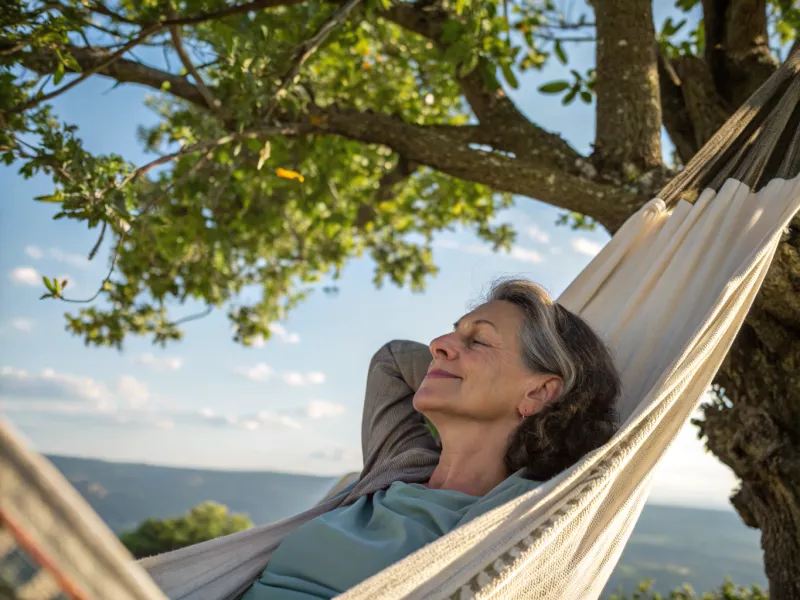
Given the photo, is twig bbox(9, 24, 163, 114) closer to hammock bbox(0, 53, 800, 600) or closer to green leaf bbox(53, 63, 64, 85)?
green leaf bbox(53, 63, 64, 85)

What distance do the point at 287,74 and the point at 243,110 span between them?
0.89 ft

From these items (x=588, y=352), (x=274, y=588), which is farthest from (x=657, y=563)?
(x=274, y=588)

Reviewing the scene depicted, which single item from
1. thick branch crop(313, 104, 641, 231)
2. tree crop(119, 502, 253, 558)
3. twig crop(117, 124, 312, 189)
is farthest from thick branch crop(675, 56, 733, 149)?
tree crop(119, 502, 253, 558)

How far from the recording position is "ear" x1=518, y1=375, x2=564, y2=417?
199 cm

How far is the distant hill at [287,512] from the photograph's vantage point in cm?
571

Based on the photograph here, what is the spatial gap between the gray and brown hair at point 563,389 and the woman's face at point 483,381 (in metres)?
0.03

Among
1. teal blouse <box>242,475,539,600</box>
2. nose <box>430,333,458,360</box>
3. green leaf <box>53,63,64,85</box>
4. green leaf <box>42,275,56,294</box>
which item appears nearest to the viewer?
teal blouse <box>242,475,539,600</box>

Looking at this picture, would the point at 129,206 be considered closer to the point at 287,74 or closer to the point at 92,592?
the point at 287,74

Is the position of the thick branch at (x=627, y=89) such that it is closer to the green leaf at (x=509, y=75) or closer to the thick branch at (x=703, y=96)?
the thick branch at (x=703, y=96)

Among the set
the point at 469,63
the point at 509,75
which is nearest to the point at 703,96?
the point at 509,75

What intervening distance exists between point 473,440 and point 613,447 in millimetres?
421

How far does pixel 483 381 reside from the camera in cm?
197

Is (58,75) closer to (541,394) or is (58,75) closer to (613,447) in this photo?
(541,394)

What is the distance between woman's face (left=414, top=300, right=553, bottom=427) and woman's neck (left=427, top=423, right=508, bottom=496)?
0.13ft
